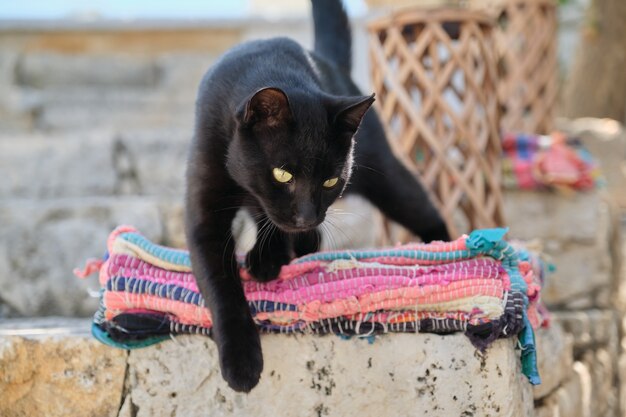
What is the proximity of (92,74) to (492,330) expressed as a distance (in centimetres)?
298

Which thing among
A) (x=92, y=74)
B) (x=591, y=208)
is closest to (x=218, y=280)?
(x=591, y=208)

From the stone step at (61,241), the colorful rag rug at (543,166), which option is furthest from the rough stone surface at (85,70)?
the colorful rag rug at (543,166)

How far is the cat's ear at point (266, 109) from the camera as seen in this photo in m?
1.32

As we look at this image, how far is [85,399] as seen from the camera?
1507 mm

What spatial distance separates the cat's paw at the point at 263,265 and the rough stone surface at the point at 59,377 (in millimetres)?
326

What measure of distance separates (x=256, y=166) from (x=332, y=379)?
1.53 ft

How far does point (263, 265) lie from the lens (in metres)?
1.52

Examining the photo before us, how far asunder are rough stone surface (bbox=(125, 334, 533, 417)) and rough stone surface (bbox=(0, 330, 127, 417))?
0.05 m

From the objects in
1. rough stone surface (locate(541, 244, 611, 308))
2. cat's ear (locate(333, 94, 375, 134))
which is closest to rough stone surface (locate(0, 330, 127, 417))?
cat's ear (locate(333, 94, 375, 134))

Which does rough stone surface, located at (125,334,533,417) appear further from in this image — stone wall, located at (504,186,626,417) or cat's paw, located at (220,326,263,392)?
stone wall, located at (504,186,626,417)

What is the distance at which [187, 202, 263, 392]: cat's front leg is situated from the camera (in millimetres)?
1368

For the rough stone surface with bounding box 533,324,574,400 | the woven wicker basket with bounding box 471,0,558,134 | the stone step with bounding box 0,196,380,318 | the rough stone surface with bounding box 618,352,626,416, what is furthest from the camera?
the woven wicker basket with bounding box 471,0,558,134

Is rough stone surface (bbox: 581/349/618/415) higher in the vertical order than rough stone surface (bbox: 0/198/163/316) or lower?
lower

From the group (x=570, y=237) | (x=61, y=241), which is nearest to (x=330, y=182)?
(x=61, y=241)
